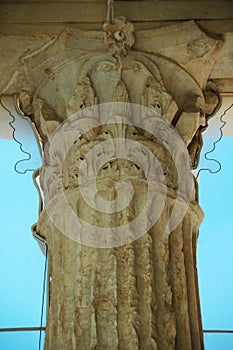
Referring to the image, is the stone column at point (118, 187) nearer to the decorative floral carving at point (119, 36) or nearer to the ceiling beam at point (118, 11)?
the decorative floral carving at point (119, 36)

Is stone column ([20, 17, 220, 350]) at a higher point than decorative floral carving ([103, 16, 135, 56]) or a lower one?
lower

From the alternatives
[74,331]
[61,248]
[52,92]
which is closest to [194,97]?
[52,92]

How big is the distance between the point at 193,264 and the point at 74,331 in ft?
2.30

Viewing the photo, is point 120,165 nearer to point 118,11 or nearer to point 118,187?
point 118,187

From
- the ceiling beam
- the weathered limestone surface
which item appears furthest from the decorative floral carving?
the ceiling beam

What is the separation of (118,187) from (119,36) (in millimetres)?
916

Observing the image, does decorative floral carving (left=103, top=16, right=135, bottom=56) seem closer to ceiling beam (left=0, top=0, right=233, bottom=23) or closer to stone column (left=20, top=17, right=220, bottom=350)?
stone column (left=20, top=17, right=220, bottom=350)

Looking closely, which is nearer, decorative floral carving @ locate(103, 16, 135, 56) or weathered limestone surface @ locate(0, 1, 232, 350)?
weathered limestone surface @ locate(0, 1, 232, 350)

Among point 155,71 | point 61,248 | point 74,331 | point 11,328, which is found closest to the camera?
point 74,331

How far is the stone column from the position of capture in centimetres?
412

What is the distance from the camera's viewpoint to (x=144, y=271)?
13.8ft

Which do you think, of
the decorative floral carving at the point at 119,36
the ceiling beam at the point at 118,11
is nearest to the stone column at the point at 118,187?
the decorative floral carving at the point at 119,36

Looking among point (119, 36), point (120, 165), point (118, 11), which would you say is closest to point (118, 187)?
point (120, 165)

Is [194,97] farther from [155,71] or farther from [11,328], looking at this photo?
[11,328]
